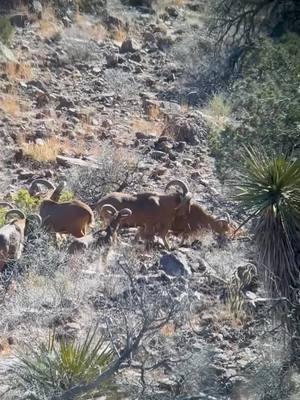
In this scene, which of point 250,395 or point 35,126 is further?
point 35,126

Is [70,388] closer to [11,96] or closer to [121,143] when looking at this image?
[121,143]

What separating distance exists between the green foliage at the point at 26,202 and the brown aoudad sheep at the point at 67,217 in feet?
1.50

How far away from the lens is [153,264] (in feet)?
42.9

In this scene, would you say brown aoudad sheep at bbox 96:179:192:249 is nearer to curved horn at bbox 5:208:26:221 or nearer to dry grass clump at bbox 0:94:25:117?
curved horn at bbox 5:208:26:221

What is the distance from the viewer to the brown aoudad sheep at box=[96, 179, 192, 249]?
49.2ft

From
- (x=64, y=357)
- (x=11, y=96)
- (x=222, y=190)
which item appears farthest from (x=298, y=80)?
(x=11, y=96)

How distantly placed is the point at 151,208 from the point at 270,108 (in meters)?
2.92

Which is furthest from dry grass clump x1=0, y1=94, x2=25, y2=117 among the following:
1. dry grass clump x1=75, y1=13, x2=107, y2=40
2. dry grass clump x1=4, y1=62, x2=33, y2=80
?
dry grass clump x1=75, y1=13, x2=107, y2=40

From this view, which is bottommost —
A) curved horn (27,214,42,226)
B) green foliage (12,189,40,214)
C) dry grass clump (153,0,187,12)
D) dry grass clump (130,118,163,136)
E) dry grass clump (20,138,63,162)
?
dry grass clump (130,118,163,136)

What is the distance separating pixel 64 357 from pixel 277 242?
2.31 metres

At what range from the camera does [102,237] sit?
547 inches

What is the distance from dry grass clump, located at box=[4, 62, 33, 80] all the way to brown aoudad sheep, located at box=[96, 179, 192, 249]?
981 cm

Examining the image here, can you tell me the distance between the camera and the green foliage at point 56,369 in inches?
331

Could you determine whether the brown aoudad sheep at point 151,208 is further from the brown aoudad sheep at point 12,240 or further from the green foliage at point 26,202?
the brown aoudad sheep at point 12,240
